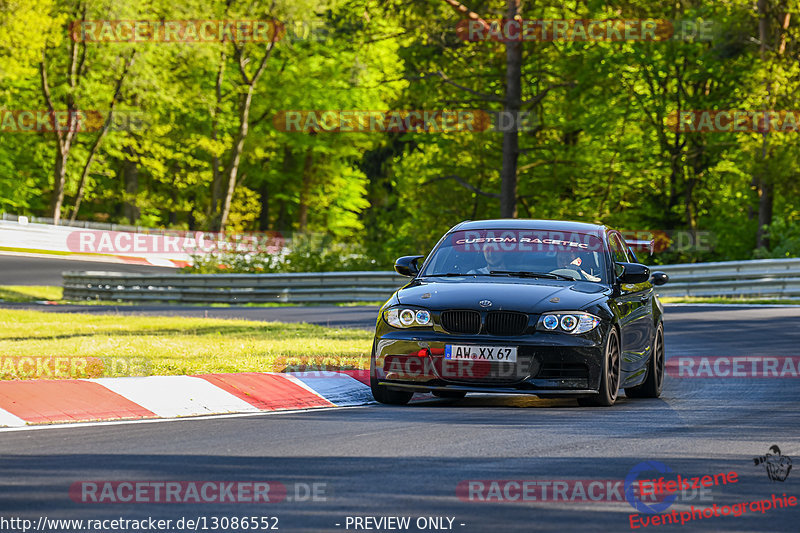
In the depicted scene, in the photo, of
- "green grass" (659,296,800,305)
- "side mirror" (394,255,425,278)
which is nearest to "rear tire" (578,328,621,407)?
"side mirror" (394,255,425,278)

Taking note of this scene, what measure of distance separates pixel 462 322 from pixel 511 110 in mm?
23997

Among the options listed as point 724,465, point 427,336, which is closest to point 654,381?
point 427,336

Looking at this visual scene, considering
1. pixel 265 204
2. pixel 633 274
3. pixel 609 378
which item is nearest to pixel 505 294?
pixel 609 378

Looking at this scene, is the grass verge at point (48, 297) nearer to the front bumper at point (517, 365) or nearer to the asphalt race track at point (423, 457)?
the front bumper at point (517, 365)

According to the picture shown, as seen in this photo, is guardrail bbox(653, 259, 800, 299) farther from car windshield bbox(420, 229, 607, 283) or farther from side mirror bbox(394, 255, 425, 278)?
side mirror bbox(394, 255, 425, 278)

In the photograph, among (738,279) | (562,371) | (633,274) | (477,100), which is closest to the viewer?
(562,371)

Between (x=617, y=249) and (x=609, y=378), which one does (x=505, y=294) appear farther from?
(x=617, y=249)

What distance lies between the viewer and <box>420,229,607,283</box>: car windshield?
35.8ft

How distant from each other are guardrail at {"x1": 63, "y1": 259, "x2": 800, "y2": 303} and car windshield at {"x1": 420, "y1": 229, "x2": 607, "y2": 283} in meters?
18.0

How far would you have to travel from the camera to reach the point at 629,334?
426 inches

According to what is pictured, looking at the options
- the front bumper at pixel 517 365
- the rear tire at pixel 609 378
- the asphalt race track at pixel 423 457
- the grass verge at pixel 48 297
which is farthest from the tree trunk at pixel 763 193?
the front bumper at pixel 517 365

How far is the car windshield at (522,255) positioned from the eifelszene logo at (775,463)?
351cm

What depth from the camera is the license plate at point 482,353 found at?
9648 mm

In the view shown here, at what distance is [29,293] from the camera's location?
3419 centimetres
